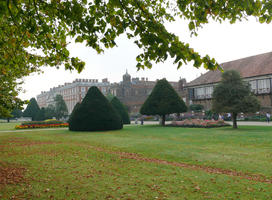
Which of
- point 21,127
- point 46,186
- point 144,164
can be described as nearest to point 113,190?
point 46,186

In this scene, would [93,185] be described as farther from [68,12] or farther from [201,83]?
[201,83]

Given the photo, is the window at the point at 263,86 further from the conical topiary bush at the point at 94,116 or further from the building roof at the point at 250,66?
the conical topiary bush at the point at 94,116

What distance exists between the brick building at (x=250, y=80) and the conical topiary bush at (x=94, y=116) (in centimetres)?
2023

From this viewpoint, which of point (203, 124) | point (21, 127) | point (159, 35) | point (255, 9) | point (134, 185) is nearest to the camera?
point (159, 35)

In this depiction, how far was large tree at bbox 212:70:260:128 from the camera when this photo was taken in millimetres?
21219

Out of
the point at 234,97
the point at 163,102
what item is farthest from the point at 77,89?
the point at 234,97

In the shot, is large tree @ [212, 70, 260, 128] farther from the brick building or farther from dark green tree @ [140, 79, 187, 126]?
the brick building

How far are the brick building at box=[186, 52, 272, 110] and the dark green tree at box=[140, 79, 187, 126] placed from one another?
489 inches

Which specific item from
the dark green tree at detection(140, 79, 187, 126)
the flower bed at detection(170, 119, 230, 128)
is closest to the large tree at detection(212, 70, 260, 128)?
the flower bed at detection(170, 119, 230, 128)

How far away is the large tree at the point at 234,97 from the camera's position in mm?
21219

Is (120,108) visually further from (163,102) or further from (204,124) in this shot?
(204,124)

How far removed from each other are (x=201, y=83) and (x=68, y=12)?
4494 centimetres

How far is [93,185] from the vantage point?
235 inches

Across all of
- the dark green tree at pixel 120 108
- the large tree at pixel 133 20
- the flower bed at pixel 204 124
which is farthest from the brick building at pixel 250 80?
the large tree at pixel 133 20
